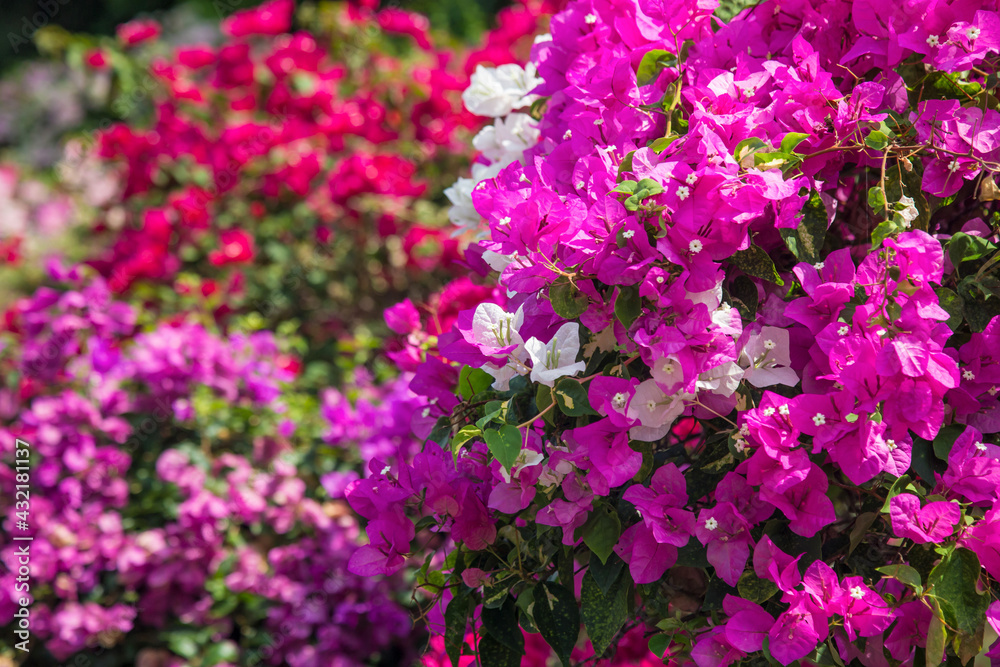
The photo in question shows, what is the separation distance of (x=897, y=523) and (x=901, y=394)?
14 cm

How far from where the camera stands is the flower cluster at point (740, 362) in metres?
0.79

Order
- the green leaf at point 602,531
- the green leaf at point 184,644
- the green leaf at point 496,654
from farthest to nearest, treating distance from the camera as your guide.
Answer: the green leaf at point 184,644 → the green leaf at point 496,654 → the green leaf at point 602,531

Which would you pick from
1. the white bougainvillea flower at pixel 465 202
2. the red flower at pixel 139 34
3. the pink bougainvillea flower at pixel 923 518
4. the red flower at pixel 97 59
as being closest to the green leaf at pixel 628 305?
the pink bougainvillea flower at pixel 923 518

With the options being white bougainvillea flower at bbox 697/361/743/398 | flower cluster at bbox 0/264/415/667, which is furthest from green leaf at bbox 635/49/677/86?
flower cluster at bbox 0/264/415/667

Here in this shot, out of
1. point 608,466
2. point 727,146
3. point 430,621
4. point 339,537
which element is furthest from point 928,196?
point 339,537

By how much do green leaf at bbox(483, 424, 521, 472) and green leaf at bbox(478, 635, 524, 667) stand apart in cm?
32

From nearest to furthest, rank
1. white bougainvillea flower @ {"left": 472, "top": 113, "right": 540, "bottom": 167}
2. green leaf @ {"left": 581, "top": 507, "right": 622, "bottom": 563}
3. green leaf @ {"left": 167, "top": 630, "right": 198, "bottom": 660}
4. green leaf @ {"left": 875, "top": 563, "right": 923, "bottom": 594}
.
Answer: green leaf @ {"left": 875, "top": 563, "right": 923, "bottom": 594}, green leaf @ {"left": 581, "top": 507, "right": 622, "bottom": 563}, white bougainvillea flower @ {"left": 472, "top": 113, "right": 540, "bottom": 167}, green leaf @ {"left": 167, "top": 630, "right": 198, "bottom": 660}

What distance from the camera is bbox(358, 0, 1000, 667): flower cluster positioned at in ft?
2.59

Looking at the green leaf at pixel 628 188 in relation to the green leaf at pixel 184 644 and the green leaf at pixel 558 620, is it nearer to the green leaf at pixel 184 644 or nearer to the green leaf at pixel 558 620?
the green leaf at pixel 558 620

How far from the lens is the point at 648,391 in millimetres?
829

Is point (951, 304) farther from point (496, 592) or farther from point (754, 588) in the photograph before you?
point (496, 592)

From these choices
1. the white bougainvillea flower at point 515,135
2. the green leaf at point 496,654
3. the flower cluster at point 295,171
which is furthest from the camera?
the flower cluster at point 295,171

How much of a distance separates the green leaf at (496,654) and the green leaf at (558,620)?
0.24 ft

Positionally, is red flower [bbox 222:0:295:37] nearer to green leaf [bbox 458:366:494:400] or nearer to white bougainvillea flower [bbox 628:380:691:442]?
green leaf [bbox 458:366:494:400]
